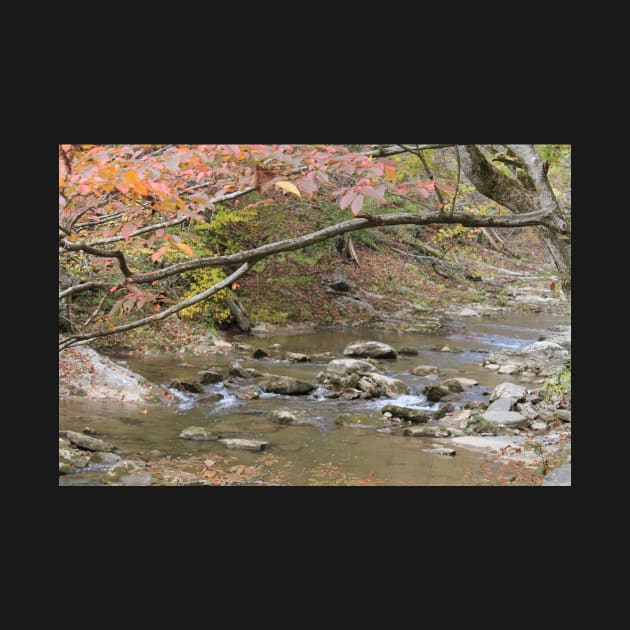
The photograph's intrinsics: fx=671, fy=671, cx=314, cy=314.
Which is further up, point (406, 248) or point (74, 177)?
point (406, 248)

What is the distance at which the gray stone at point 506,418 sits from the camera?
597cm

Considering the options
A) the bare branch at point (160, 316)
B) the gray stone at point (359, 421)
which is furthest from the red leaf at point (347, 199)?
the gray stone at point (359, 421)

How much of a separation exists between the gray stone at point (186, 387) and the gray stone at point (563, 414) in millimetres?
3560

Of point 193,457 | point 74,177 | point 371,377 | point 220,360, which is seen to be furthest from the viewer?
point 220,360

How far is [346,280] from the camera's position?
12781 mm

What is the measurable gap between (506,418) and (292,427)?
1.93 m

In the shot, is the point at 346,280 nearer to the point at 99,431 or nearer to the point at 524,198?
the point at 99,431

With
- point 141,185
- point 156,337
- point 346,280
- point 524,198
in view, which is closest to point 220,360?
point 156,337

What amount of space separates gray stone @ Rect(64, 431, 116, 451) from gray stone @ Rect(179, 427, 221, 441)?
655 millimetres

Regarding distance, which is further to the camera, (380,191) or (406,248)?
(406,248)

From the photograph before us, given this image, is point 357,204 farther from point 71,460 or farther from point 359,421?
point 359,421

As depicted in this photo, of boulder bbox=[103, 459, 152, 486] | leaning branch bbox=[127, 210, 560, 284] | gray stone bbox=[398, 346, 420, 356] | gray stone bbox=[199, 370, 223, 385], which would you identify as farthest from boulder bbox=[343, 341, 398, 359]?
leaning branch bbox=[127, 210, 560, 284]

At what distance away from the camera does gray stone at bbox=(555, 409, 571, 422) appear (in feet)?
19.4

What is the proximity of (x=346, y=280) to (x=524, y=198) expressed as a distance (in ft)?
29.7
